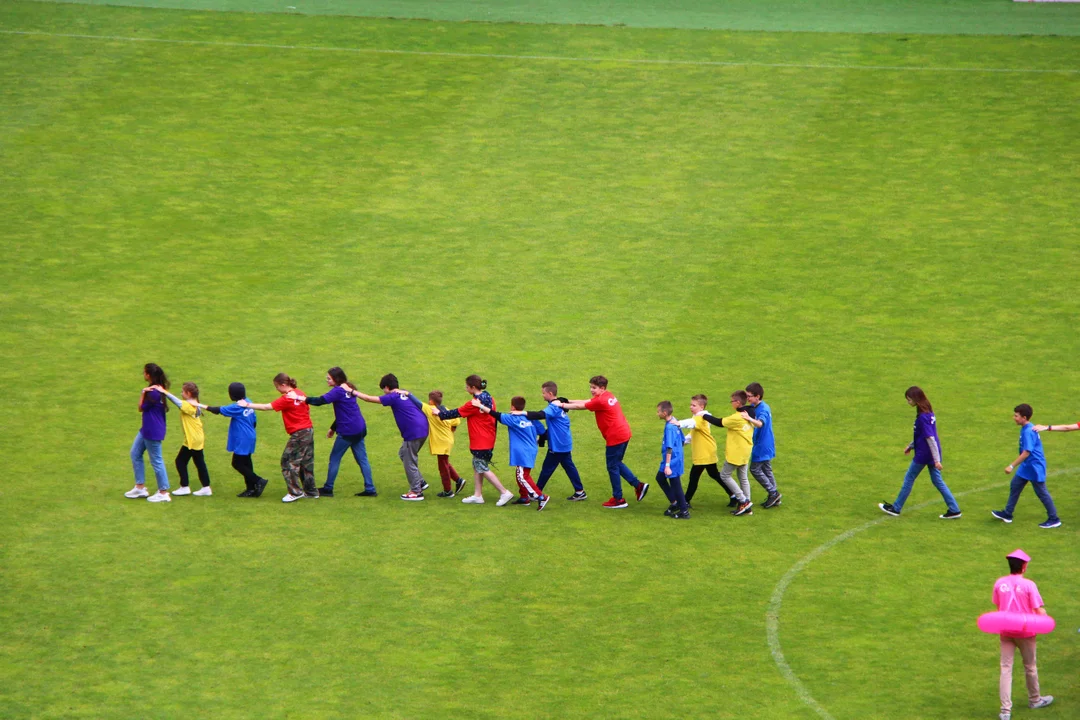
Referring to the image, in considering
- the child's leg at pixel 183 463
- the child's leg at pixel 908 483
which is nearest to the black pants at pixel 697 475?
the child's leg at pixel 908 483

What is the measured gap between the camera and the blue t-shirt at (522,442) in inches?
734

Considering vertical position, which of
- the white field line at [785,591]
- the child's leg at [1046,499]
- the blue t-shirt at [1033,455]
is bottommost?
the white field line at [785,591]

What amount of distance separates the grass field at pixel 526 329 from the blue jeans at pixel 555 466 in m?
0.50

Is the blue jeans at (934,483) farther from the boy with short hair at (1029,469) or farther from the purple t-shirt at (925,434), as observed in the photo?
the boy with short hair at (1029,469)

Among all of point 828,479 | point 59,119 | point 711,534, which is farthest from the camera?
point 59,119

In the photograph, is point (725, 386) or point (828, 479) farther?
point (725, 386)

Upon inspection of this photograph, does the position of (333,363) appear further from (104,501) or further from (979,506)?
(979,506)

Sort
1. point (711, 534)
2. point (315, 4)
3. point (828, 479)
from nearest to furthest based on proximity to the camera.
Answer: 1. point (711, 534)
2. point (828, 479)
3. point (315, 4)

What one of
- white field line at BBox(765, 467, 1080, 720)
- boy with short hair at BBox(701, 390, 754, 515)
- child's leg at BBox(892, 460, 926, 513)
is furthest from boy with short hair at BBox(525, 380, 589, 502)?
child's leg at BBox(892, 460, 926, 513)

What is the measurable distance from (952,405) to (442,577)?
1036 centimetres

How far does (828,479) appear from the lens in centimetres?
1953

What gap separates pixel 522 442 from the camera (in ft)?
61.4

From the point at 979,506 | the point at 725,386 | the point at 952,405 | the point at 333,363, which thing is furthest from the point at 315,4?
the point at 979,506

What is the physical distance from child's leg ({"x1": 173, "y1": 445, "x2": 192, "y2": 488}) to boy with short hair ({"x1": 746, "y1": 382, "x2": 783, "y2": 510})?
8269mm
